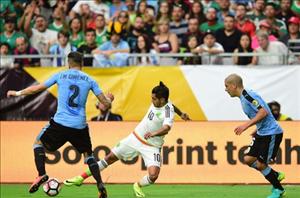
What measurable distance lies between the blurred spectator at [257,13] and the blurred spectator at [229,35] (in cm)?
81

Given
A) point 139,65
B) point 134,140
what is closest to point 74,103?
point 134,140

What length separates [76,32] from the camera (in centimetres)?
2028

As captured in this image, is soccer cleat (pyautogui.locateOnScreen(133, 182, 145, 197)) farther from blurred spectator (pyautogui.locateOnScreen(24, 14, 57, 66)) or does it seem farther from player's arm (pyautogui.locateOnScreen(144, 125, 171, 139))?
blurred spectator (pyautogui.locateOnScreen(24, 14, 57, 66))

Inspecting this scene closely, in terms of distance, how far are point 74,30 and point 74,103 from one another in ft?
22.6

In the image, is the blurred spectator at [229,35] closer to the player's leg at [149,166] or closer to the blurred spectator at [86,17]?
the blurred spectator at [86,17]

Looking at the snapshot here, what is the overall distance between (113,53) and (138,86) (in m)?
0.92

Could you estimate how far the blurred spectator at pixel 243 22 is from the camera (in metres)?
19.5

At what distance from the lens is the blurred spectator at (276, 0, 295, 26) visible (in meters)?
19.8

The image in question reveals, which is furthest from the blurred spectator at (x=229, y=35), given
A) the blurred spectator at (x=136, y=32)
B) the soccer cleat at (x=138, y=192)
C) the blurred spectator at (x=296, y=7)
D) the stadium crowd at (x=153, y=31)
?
the soccer cleat at (x=138, y=192)

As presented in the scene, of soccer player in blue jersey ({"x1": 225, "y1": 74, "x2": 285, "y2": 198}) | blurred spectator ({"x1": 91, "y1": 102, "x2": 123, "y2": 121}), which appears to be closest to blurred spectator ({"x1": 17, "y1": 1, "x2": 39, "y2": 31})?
blurred spectator ({"x1": 91, "y1": 102, "x2": 123, "y2": 121})

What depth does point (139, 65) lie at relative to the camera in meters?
19.3

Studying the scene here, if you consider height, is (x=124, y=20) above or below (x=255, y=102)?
above

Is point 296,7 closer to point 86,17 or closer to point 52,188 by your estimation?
point 86,17

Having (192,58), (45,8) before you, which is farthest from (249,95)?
(45,8)
